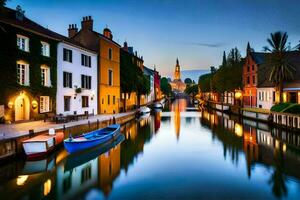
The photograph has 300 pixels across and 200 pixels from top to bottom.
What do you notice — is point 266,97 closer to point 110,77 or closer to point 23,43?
point 110,77

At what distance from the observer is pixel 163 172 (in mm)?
17625

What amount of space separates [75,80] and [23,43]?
9.56m

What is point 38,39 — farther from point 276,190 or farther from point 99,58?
point 276,190

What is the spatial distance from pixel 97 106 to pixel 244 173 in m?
28.1

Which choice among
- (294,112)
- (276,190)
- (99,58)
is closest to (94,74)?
(99,58)

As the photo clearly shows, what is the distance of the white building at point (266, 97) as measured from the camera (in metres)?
45.3

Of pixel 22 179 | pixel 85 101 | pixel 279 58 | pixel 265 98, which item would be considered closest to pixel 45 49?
pixel 85 101

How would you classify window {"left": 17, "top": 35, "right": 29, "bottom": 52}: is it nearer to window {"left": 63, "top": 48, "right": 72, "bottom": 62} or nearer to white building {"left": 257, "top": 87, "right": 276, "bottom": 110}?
window {"left": 63, "top": 48, "right": 72, "bottom": 62}

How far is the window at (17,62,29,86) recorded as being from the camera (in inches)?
1065

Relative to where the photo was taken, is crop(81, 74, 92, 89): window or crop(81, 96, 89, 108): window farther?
crop(81, 96, 89, 108): window

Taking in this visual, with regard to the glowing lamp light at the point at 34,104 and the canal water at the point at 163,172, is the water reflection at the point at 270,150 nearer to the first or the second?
the canal water at the point at 163,172

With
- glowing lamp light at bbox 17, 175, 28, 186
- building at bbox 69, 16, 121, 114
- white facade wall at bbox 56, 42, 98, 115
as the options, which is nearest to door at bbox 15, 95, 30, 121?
white facade wall at bbox 56, 42, 98, 115

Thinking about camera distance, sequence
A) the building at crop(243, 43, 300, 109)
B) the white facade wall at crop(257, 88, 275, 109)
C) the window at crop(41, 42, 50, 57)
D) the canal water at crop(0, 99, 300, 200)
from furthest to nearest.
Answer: the white facade wall at crop(257, 88, 275, 109) → the building at crop(243, 43, 300, 109) → the window at crop(41, 42, 50, 57) → the canal water at crop(0, 99, 300, 200)

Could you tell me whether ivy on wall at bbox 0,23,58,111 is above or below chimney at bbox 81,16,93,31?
below
